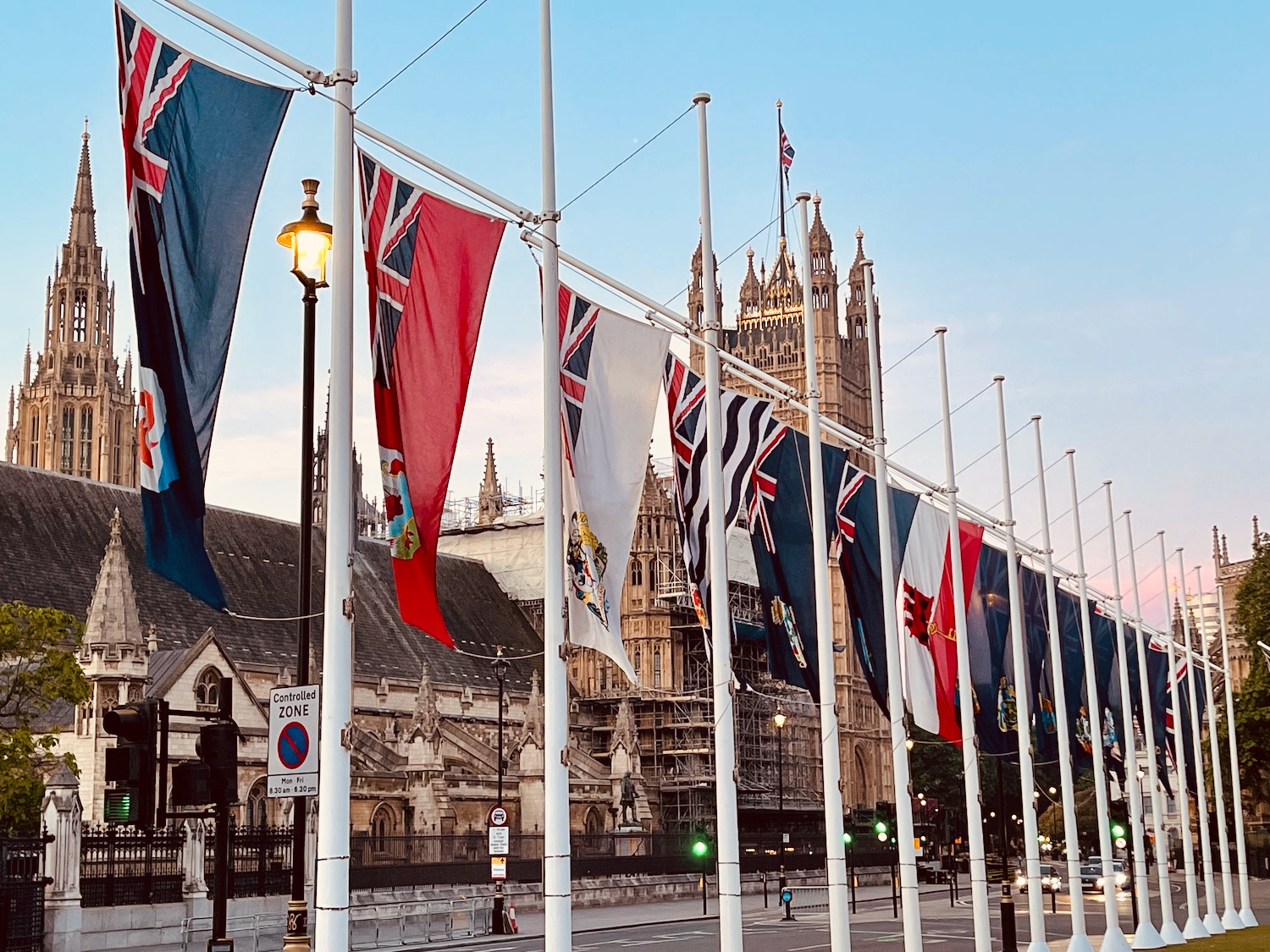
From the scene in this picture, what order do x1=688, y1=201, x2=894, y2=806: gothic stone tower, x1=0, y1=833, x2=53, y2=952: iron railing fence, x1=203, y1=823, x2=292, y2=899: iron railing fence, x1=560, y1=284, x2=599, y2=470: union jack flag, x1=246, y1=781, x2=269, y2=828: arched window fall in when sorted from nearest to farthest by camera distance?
x1=560, y1=284, x2=599, y2=470: union jack flag < x1=0, y1=833, x2=53, y2=952: iron railing fence < x1=203, y1=823, x2=292, y2=899: iron railing fence < x1=246, y1=781, x2=269, y2=828: arched window < x1=688, y1=201, x2=894, y2=806: gothic stone tower

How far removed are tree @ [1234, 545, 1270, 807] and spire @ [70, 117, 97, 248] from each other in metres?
78.2

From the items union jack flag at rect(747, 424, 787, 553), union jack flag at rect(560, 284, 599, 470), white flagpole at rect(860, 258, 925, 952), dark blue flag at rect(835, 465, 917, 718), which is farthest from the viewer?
dark blue flag at rect(835, 465, 917, 718)

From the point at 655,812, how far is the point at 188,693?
33.2m

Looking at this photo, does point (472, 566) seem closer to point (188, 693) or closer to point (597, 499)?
point (188, 693)

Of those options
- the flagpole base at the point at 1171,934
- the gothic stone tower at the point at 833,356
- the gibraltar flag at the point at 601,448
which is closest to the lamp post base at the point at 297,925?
the gibraltar flag at the point at 601,448

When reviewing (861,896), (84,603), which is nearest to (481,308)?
(84,603)

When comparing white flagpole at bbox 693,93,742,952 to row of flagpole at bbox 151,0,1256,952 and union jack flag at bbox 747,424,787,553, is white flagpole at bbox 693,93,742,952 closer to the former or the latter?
row of flagpole at bbox 151,0,1256,952

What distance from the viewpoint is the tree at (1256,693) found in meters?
67.8

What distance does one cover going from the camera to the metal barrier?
103ft

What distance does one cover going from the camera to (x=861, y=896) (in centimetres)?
6056

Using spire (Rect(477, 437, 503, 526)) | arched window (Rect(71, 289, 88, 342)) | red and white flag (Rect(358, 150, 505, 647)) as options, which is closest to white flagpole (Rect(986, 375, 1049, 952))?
red and white flag (Rect(358, 150, 505, 647))

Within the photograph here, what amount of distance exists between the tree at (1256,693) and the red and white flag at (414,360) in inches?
2393

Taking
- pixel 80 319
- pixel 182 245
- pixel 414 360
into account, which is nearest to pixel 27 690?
pixel 414 360

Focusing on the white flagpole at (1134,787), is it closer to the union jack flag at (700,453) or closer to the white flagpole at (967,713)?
the white flagpole at (967,713)
